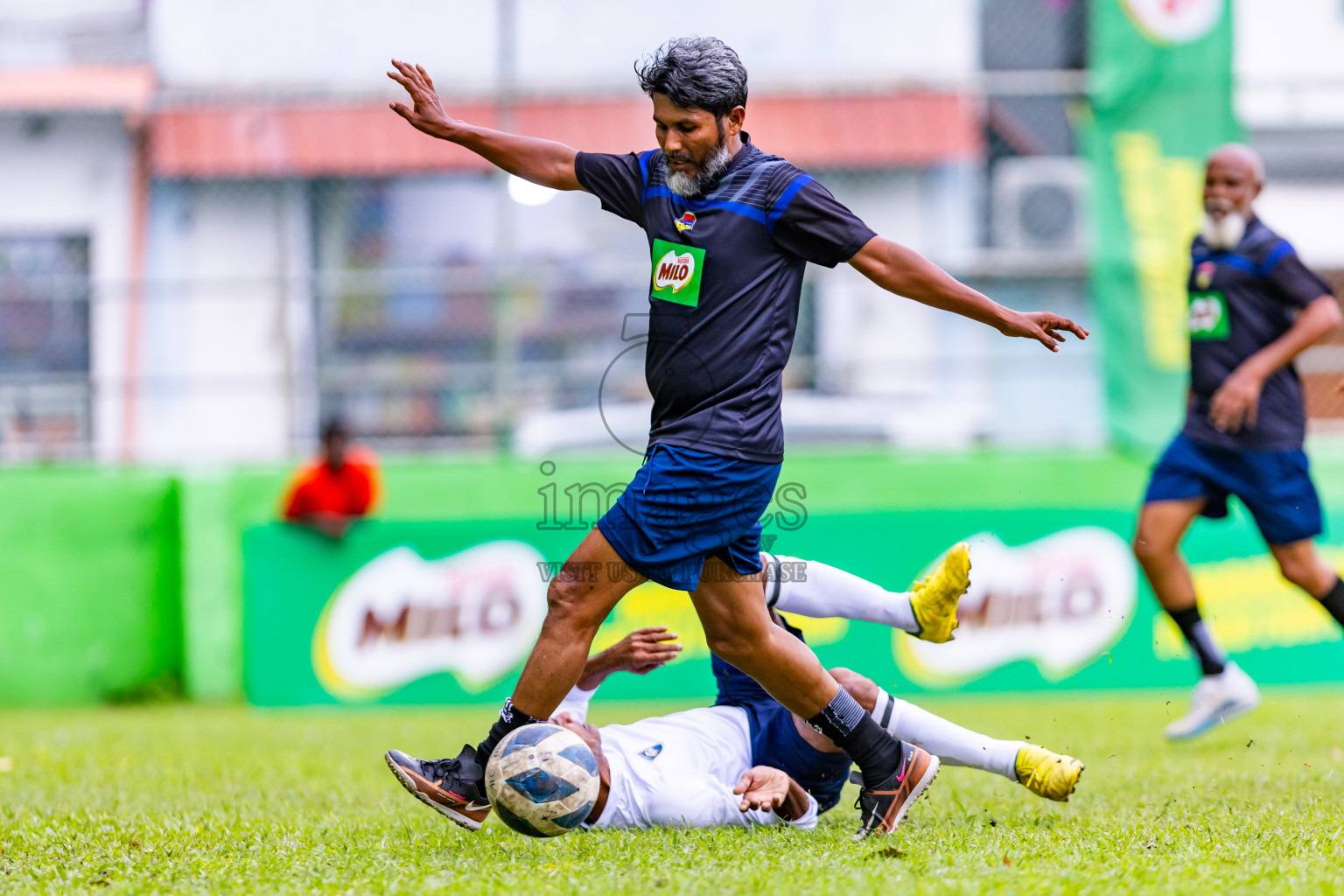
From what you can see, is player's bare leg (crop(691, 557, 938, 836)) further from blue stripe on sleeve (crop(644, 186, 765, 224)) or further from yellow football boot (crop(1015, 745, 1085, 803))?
blue stripe on sleeve (crop(644, 186, 765, 224))

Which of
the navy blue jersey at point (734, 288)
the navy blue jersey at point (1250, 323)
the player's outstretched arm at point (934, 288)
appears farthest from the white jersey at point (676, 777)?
the navy blue jersey at point (1250, 323)

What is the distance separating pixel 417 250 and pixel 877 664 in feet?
15.9

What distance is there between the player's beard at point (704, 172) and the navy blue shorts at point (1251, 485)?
323 cm

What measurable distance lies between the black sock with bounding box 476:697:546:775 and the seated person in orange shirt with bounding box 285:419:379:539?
5.97 meters

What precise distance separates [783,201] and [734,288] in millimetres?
264

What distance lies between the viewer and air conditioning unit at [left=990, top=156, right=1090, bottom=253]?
11.5 metres

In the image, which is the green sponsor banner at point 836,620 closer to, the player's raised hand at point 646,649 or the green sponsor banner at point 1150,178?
the green sponsor banner at point 1150,178

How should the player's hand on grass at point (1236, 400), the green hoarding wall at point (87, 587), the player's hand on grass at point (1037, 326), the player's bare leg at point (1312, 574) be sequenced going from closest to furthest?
the player's hand on grass at point (1037, 326) → the player's hand on grass at point (1236, 400) → the player's bare leg at point (1312, 574) → the green hoarding wall at point (87, 587)

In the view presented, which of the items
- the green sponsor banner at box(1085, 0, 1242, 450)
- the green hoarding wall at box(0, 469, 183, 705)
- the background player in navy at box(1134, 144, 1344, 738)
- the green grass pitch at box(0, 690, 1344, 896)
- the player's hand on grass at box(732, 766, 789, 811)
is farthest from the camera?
the green sponsor banner at box(1085, 0, 1242, 450)

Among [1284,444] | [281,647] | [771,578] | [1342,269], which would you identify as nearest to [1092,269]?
[1342,269]

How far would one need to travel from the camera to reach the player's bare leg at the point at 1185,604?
20.8ft

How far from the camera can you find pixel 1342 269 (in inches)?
464

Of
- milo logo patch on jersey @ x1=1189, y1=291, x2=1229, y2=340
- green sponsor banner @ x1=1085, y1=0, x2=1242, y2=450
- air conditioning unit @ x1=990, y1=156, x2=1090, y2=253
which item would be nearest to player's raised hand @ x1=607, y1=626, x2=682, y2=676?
milo logo patch on jersey @ x1=1189, y1=291, x2=1229, y2=340

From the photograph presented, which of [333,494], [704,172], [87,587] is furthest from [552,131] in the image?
[704,172]
